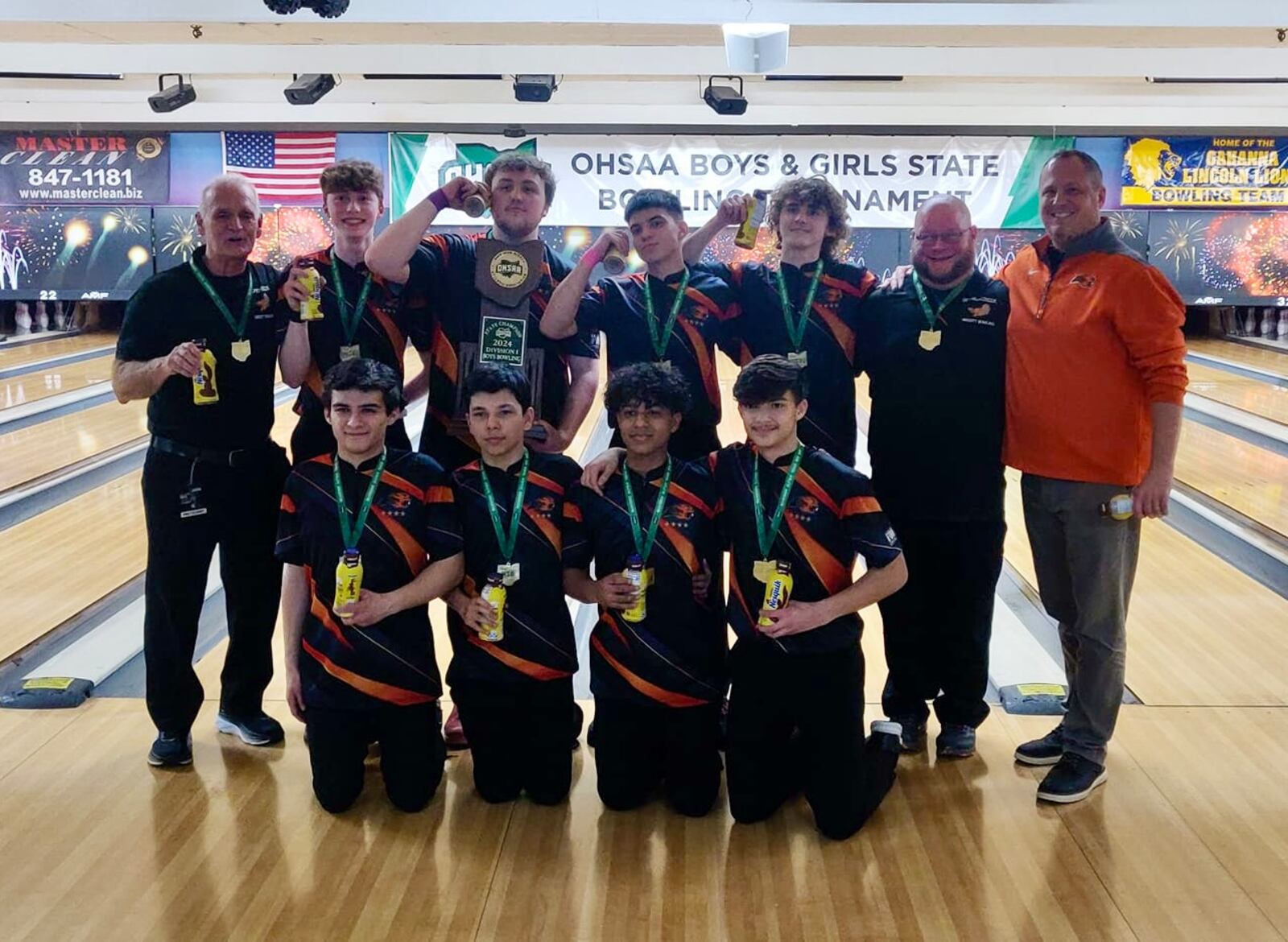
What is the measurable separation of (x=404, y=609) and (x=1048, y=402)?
1569mm

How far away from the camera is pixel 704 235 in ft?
10.1

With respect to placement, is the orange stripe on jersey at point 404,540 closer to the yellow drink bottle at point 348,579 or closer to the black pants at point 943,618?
the yellow drink bottle at point 348,579

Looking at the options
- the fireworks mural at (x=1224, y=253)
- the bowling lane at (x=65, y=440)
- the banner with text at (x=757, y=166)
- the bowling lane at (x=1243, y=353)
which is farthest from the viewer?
the fireworks mural at (x=1224, y=253)

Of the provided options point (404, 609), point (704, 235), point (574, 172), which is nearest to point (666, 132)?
point (574, 172)

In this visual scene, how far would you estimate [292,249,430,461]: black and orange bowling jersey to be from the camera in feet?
9.52

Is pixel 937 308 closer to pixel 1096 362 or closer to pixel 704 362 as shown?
pixel 1096 362

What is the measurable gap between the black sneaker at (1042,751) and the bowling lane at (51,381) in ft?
23.0

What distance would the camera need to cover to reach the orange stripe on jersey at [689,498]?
104 inches

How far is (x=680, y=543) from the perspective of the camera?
2.64 metres

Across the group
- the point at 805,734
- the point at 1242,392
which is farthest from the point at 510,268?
the point at 1242,392

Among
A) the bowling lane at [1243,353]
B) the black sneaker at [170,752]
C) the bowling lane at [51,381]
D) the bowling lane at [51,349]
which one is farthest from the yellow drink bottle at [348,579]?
the bowling lane at [1243,353]

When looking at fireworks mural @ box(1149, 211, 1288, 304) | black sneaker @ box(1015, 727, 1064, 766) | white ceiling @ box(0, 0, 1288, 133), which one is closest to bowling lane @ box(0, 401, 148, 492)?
white ceiling @ box(0, 0, 1288, 133)

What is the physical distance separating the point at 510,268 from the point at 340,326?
1.48 feet

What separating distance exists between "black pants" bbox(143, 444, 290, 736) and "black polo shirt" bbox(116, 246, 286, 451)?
0.26ft
